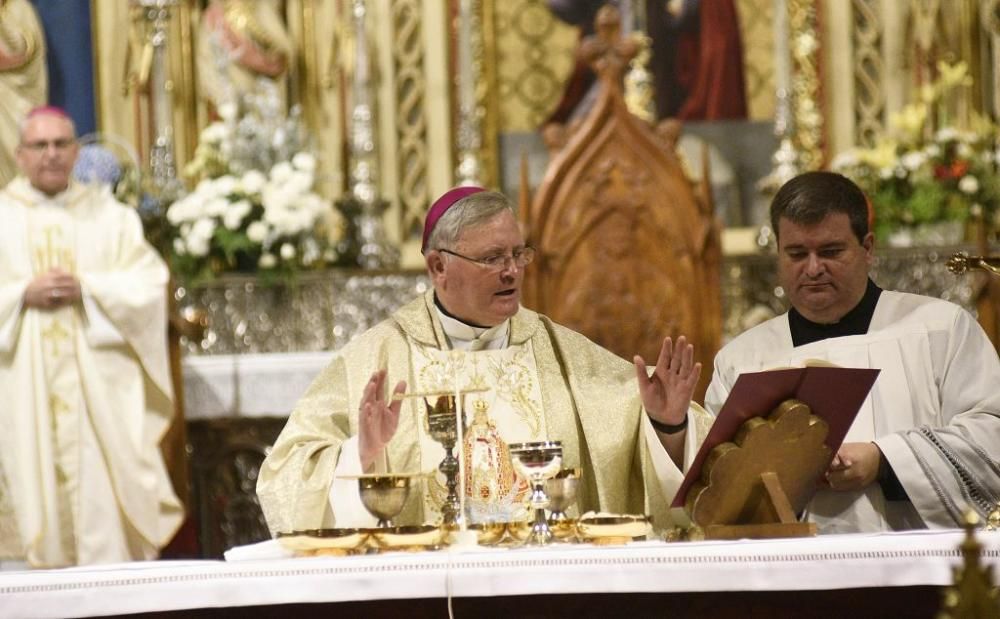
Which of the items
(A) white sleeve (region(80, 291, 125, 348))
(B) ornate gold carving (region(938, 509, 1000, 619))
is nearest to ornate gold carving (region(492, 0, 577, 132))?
(A) white sleeve (region(80, 291, 125, 348))

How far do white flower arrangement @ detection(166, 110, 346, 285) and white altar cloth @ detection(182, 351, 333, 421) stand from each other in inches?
18.0

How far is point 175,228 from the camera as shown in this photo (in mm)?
8211

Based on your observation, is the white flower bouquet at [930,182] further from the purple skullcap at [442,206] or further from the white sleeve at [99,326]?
the purple skullcap at [442,206]

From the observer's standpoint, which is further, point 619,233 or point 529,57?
point 529,57

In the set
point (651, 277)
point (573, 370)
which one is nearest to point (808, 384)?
point (573, 370)

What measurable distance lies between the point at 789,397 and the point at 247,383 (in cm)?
432

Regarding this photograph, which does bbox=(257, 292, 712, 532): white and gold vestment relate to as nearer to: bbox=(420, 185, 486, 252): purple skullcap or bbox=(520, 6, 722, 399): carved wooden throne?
bbox=(420, 185, 486, 252): purple skullcap

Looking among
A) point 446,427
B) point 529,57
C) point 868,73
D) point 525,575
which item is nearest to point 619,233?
point 529,57

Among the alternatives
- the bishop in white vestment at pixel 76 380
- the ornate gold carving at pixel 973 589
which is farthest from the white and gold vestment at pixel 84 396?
the ornate gold carving at pixel 973 589

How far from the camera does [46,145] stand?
7723 millimetres

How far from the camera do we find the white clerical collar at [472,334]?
4570 millimetres

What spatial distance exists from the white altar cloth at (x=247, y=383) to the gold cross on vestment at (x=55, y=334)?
0.60 m

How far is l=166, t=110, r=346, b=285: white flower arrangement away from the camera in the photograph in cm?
802

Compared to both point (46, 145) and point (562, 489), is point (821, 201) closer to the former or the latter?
point (562, 489)
